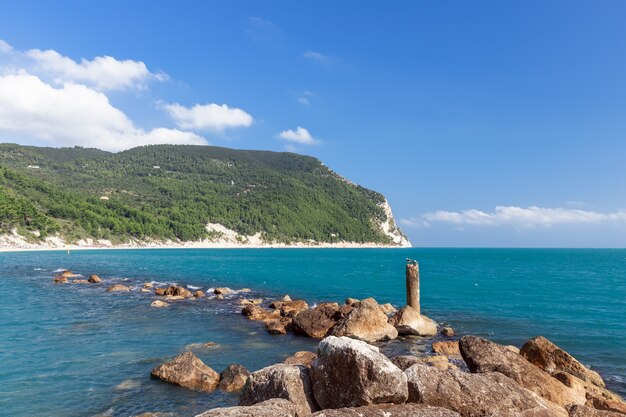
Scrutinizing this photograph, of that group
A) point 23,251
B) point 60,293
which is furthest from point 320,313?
point 23,251

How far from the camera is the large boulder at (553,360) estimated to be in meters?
16.8

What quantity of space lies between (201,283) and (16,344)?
34185 mm

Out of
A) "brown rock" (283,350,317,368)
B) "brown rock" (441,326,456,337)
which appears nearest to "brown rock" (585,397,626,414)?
"brown rock" (283,350,317,368)

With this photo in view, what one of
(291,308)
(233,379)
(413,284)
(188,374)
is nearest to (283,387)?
(233,379)

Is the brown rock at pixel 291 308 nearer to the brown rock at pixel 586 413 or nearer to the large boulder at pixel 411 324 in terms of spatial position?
the large boulder at pixel 411 324

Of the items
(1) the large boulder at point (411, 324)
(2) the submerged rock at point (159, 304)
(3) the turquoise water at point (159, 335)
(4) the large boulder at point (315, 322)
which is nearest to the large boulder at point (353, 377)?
(3) the turquoise water at point (159, 335)

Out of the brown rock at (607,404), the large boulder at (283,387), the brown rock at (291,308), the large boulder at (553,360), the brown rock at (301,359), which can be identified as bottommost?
the brown rock at (291,308)

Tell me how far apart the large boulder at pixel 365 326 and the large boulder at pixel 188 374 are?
27.1 ft

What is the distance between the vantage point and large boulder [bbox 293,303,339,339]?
24914mm

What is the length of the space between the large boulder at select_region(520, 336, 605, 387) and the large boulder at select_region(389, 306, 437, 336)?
8.05m

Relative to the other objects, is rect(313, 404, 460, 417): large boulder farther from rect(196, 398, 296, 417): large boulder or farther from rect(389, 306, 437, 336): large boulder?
rect(389, 306, 437, 336): large boulder

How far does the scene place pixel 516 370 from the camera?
13211 millimetres

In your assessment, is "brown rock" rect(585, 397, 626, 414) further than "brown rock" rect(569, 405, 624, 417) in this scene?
Yes

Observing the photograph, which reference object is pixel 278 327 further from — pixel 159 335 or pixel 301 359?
pixel 301 359
